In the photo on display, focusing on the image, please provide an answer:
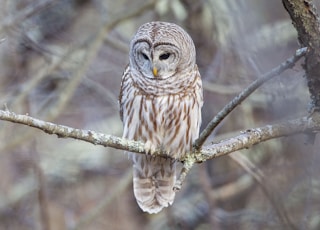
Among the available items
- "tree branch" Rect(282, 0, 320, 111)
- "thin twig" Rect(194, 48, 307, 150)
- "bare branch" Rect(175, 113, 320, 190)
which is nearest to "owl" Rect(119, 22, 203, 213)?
"bare branch" Rect(175, 113, 320, 190)

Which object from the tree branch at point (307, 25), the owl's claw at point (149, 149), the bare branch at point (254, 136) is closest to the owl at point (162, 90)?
the owl's claw at point (149, 149)

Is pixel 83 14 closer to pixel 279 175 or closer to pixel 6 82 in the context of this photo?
pixel 6 82

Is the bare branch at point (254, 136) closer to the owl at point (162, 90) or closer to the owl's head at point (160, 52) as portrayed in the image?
the owl at point (162, 90)

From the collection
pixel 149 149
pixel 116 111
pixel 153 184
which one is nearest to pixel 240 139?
pixel 149 149

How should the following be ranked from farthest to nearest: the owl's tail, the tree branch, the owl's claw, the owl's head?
the owl's tail
the owl's head
the owl's claw
the tree branch

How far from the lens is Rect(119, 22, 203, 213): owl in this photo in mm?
5312

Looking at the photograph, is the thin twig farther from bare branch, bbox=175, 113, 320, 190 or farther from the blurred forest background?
the blurred forest background

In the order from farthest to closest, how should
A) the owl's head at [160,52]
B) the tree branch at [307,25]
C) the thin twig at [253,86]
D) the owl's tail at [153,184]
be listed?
the owl's tail at [153,184]
the owl's head at [160,52]
the tree branch at [307,25]
the thin twig at [253,86]

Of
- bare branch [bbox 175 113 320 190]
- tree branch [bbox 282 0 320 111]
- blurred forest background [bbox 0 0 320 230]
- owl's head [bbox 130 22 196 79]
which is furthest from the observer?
blurred forest background [bbox 0 0 320 230]

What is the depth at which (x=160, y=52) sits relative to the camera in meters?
5.32

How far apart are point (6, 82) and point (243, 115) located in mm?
2400

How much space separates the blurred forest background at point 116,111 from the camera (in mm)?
6301

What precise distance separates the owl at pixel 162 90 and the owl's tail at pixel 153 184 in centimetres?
44

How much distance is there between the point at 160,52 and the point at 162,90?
0.26m
